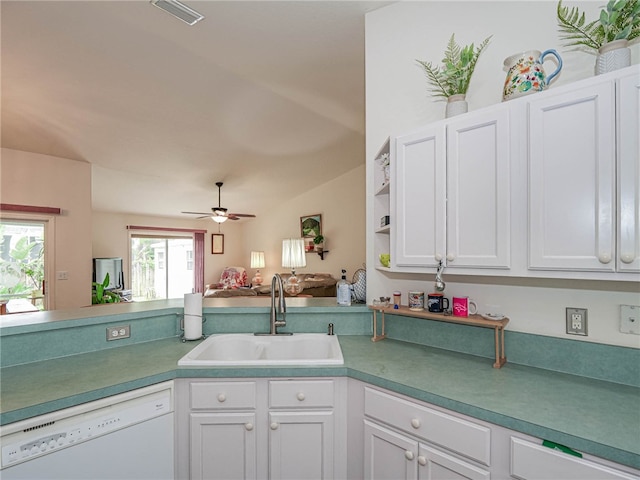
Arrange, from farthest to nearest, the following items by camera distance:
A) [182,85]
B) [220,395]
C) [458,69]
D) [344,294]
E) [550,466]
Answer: [182,85] → [344,294] → [458,69] → [220,395] → [550,466]

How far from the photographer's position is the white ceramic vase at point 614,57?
1.12m

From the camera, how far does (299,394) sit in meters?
1.44

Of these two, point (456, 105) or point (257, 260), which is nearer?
point (456, 105)

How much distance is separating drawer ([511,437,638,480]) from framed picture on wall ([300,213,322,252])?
217 inches

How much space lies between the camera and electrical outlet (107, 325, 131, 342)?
177 centimetres

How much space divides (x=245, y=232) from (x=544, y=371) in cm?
778

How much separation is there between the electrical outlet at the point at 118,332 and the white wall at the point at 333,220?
4.29m

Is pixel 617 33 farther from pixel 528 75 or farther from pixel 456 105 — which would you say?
pixel 456 105

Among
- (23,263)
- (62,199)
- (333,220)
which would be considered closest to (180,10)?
(62,199)

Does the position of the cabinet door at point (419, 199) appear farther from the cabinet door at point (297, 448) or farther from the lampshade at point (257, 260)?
the lampshade at point (257, 260)

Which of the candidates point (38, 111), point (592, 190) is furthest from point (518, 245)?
point (38, 111)

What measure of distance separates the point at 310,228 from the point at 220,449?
535 centimetres

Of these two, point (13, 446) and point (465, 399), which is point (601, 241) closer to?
point (465, 399)

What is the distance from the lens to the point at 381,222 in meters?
1.92
